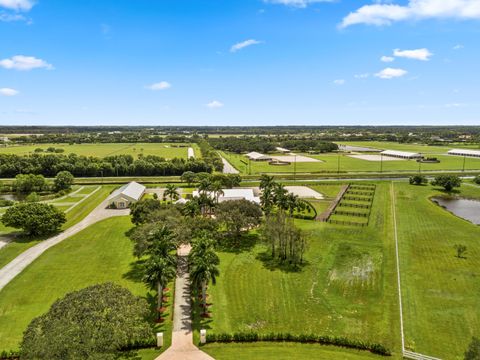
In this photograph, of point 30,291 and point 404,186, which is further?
point 404,186

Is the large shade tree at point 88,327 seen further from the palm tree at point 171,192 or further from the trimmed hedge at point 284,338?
the palm tree at point 171,192

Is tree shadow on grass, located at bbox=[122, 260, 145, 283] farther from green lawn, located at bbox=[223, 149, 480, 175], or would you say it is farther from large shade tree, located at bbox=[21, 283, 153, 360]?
green lawn, located at bbox=[223, 149, 480, 175]

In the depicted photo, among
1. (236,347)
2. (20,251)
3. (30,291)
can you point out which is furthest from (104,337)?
(20,251)

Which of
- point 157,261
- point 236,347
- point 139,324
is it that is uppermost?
point 157,261

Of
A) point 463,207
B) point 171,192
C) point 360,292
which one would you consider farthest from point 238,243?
point 463,207

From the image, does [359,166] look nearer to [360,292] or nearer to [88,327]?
[360,292]

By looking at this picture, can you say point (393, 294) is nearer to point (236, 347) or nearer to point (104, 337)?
point (236, 347)
